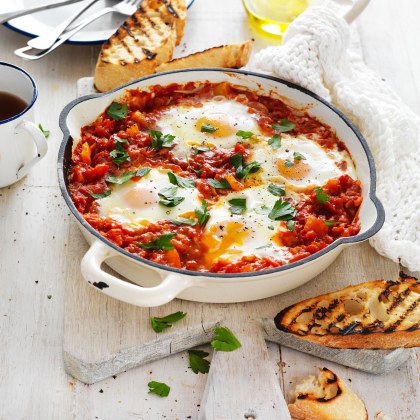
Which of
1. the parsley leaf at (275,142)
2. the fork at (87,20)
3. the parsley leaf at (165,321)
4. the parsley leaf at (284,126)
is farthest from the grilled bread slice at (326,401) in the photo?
the fork at (87,20)

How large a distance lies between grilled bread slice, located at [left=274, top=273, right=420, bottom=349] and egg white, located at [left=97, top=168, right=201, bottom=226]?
67 centimetres

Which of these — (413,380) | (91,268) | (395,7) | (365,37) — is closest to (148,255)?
(91,268)

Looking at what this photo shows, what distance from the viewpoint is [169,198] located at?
3.28 meters

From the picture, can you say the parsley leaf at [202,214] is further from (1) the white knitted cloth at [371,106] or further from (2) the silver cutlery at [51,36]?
(2) the silver cutlery at [51,36]

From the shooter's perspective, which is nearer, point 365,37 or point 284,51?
point 284,51

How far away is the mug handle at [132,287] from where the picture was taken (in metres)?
2.72

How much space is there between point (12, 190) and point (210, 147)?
3.31ft

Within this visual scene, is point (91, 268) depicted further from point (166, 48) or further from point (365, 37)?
point (365, 37)

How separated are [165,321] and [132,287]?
1.25 ft

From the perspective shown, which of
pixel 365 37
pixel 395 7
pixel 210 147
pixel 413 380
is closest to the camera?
pixel 413 380

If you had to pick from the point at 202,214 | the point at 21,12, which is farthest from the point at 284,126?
the point at 21,12

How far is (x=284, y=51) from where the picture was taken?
3922mm

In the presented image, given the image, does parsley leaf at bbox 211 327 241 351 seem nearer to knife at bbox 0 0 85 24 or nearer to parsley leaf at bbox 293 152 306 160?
parsley leaf at bbox 293 152 306 160

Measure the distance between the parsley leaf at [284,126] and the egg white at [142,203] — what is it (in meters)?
0.61
